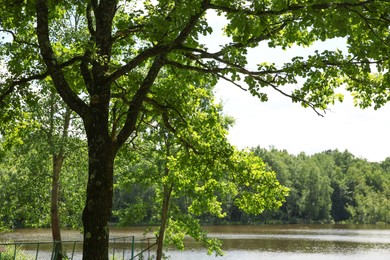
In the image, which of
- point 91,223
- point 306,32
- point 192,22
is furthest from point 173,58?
point 91,223

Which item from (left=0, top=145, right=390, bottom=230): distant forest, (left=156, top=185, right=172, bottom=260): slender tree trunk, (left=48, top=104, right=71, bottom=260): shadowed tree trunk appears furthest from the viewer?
(left=0, top=145, right=390, bottom=230): distant forest

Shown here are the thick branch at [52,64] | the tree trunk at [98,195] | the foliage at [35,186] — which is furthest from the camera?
the foliage at [35,186]

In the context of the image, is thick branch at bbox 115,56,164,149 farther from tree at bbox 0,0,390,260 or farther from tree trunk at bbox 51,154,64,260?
tree trunk at bbox 51,154,64,260

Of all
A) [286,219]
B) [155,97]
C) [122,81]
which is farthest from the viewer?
[286,219]

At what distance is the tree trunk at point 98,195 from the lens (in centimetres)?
645

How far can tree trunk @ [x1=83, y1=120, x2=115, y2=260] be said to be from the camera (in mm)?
6445

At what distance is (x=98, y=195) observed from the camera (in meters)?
6.57

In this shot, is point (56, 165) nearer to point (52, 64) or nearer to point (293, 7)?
point (52, 64)

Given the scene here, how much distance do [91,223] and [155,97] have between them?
4055 millimetres

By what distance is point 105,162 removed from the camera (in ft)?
22.1

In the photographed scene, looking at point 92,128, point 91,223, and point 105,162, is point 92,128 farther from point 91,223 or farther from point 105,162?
point 91,223

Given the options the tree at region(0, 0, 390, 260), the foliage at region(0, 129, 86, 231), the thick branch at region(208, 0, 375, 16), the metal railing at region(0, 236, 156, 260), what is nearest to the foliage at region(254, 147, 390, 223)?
the metal railing at region(0, 236, 156, 260)

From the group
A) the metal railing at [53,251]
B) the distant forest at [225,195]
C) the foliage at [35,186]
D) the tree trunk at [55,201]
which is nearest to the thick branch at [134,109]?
the distant forest at [225,195]

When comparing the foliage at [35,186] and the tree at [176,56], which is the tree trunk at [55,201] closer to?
the foliage at [35,186]
